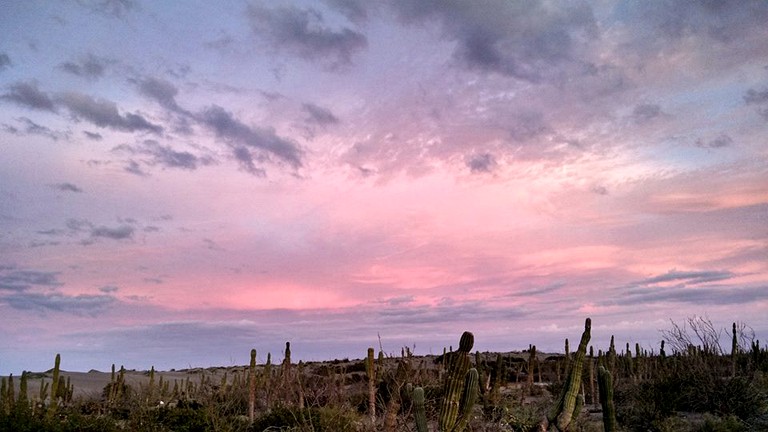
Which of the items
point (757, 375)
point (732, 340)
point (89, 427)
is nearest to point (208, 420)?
point (89, 427)

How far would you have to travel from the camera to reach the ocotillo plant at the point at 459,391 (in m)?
10.4

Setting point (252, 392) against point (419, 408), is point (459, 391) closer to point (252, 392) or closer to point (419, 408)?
point (419, 408)

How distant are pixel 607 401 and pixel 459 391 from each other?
11.7 ft

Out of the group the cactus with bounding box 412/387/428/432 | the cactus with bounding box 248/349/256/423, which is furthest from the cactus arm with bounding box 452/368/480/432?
the cactus with bounding box 248/349/256/423

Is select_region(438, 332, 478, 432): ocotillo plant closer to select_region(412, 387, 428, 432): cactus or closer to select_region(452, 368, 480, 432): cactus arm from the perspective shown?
select_region(452, 368, 480, 432): cactus arm

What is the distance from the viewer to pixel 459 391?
34.5 feet

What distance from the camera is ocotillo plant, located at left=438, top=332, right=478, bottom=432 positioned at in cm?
1040

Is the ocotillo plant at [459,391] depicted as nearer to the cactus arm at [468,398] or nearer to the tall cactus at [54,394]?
the cactus arm at [468,398]

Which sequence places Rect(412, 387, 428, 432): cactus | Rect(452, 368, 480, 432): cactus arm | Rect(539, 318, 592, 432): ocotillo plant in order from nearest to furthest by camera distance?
1. Rect(452, 368, 480, 432): cactus arm
2. Rect(412, 387, 428, 432): cactus
3. Rect(539, 318, 592, 432): ocotillo plant

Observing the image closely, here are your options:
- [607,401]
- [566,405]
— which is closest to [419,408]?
[566,405]

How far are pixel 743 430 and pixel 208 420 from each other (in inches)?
565

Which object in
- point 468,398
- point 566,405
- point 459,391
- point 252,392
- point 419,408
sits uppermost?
point 459,391

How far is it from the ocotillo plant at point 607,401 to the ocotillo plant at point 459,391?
126 inches

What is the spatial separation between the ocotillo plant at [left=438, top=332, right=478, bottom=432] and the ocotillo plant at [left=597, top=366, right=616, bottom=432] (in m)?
3.21
